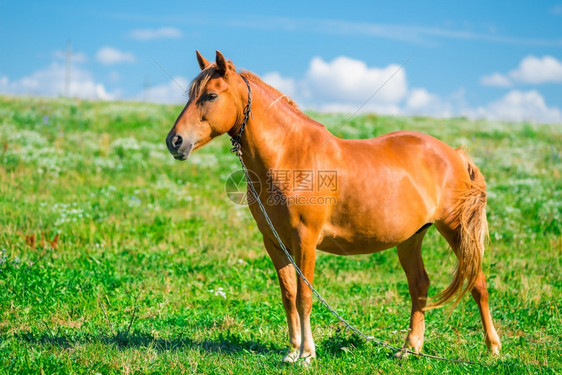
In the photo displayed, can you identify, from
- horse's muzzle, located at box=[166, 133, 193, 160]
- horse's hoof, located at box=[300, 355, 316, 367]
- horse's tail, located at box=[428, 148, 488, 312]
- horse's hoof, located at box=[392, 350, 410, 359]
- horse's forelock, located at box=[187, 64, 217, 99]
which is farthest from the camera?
horse's tail, located at box=[428, 148, 488, 312]

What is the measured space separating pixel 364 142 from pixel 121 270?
4.29 metres

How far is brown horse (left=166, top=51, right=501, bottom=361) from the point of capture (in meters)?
3.98

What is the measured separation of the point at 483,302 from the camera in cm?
498

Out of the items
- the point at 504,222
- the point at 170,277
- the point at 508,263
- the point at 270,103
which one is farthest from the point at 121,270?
the point at 504,222

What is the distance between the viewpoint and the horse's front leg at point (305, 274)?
414 centimetres

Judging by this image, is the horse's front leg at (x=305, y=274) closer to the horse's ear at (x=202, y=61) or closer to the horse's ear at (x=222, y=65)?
the horse's ear at (x=222, y=65)

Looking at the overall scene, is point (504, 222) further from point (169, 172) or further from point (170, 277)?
point (169, 172)

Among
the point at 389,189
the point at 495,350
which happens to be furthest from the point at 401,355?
the point at 389,189

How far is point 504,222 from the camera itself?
32.4 ft

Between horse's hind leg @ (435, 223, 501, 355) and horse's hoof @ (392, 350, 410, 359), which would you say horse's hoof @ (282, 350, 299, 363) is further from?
horse's hind leg @ (435, 223, 501, 355)

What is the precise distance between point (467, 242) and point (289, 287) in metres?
1.93

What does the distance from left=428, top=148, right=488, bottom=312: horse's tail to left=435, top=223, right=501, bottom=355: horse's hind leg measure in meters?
0.07

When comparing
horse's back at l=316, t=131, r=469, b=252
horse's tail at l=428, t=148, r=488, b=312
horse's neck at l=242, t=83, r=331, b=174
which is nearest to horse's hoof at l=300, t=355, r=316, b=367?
horse's back at l=316, t=131, r=469, b=252

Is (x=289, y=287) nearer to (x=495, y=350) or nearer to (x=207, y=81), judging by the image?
(x=207, y=81)
